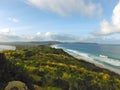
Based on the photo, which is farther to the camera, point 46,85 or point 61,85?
point 61,85

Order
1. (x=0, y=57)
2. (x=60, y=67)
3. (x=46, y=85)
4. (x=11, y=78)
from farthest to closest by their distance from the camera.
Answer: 1. (x=60, y=67)
2. (x=46, y=85)
3. (x=0, y=57)
4. (x=11, y=78)

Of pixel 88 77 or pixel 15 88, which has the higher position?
pixel 15 88

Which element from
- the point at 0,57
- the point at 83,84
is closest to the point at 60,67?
the point at 83,84

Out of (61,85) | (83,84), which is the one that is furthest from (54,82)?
(83,84)

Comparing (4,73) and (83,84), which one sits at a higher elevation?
(4,73)

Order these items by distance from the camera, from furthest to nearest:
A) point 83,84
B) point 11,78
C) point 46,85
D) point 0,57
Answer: point 83,84
point 46,85
point 0,57
point 11,78

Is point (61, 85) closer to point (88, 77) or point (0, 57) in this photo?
point (88, 77)

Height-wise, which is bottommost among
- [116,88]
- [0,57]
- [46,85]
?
[116,88]

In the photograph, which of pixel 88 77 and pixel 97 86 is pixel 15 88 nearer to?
pixel 97 86

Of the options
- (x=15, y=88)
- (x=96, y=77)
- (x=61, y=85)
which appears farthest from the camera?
(x=96, y=77)
